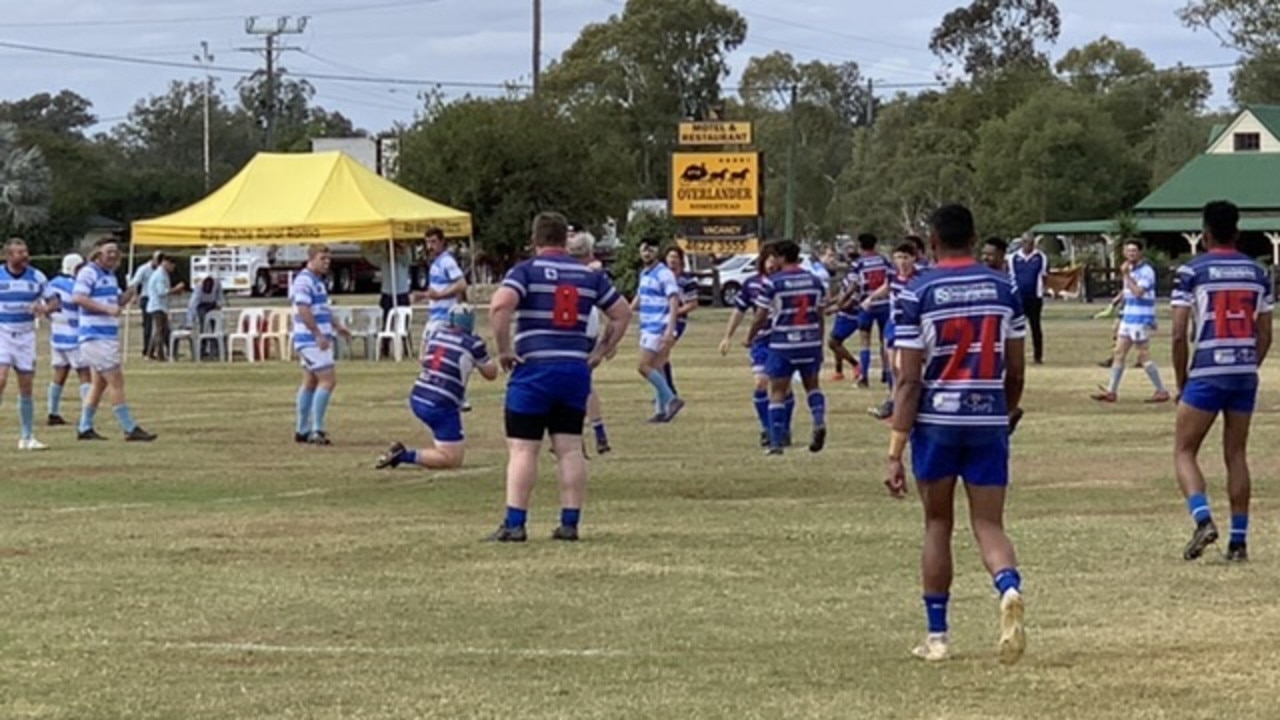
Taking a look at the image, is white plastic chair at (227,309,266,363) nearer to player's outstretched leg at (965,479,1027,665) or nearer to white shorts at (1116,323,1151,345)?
white shorts at (1116,323,1151,345)

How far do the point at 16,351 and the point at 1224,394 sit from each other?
13152 mm

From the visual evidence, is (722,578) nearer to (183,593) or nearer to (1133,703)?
(183,593)

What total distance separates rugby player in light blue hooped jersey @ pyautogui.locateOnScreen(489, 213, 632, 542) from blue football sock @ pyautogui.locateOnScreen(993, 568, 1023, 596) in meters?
4.56

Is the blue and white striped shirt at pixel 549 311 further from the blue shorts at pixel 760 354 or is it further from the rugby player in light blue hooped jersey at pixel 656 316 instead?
the rugby player in light blue hooped jersey at pixel 656 316

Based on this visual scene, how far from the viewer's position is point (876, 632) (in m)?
11.1

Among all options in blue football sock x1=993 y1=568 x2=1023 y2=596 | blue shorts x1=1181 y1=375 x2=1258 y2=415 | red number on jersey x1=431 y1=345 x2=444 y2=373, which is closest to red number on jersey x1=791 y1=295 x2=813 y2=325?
red number on jersey x1=431 y1=345 x2=444 y2=373

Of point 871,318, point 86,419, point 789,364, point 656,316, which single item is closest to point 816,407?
point 789,364

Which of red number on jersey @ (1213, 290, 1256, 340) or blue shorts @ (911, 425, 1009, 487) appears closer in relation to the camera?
blue shorts @ (911, 425, 1009, 487)

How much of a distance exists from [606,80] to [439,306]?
296 feet

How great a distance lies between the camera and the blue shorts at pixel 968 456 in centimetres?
1014

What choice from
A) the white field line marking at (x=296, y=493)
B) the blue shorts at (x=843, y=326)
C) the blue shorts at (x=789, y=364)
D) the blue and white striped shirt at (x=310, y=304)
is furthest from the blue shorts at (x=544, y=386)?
the blue shorts at (x=843, y=326)

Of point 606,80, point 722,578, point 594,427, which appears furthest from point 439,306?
point 606,80

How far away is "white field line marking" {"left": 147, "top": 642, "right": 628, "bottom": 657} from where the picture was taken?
1058cm

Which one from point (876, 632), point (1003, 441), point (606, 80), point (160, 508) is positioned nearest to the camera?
point (1003, 441)
